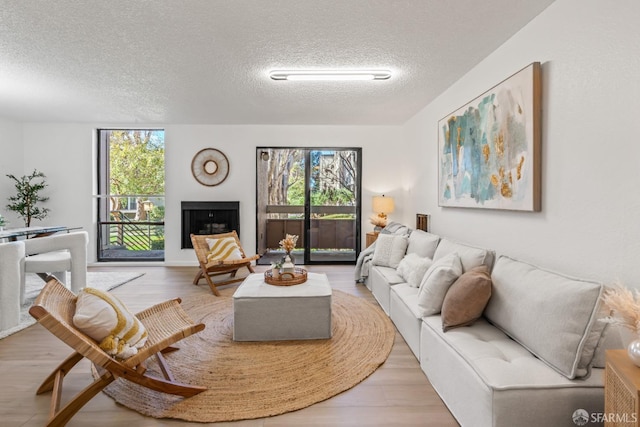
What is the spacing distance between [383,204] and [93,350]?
4.40 meters

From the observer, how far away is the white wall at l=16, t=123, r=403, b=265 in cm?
550

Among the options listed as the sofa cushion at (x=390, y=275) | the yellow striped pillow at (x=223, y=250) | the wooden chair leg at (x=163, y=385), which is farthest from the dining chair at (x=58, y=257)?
the sofa cushion at (x=390, y=275)

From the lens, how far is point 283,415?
175 cm

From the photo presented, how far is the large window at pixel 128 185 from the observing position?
223 inches

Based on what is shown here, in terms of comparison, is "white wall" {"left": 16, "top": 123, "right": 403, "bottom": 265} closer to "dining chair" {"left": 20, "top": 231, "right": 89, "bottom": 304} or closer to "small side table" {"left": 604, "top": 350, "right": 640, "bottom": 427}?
"dining chair" {"left": 20, "top": 231, "right": 89, "bottom": 304}

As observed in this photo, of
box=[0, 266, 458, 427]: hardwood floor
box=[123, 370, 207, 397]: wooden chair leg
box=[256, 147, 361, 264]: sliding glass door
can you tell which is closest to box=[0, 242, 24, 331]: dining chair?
box=[0, 266, 458, 427]: hardwood floor

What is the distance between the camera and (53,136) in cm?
549

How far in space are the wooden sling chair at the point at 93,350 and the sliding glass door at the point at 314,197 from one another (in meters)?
3.60

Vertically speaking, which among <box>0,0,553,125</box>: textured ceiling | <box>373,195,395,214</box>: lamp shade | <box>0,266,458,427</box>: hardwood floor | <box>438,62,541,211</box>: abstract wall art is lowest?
<box>0,266,458,427</box>: hardwood floor

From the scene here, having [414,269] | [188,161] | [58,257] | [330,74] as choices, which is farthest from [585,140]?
[188,161]

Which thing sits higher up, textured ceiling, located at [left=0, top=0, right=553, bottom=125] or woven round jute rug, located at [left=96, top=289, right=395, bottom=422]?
textured ceiling, located at [left=0, top=0, right=553, bottom=125]

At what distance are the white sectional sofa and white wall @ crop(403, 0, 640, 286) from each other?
0.89 ft

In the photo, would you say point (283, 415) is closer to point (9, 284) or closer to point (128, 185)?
point (9, 284)

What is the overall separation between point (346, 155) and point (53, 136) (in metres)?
5.37
